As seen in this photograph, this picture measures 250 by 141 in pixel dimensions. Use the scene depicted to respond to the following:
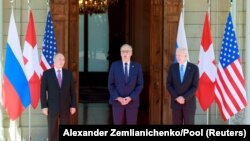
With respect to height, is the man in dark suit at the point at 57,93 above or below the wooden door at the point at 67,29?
below

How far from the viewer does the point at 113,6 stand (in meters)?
19.5

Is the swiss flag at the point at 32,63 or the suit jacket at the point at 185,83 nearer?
the suit jacket at the point at 185,83

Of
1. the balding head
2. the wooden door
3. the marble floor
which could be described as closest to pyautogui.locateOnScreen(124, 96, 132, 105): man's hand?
the balding head

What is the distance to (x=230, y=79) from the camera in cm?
839

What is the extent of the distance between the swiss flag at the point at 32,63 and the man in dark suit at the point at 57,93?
30.3 inches

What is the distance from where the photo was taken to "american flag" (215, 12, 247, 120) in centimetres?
835

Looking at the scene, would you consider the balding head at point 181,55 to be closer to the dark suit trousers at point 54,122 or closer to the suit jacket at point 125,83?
the suit jacket at point 125,83

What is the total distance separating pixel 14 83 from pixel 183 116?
97.7 inches

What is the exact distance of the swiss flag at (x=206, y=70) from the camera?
28.2 ft

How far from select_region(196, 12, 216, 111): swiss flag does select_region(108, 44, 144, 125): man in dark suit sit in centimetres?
138

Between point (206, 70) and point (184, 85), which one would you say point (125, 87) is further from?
point (206, 70)

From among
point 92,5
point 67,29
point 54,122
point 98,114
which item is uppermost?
point 92,5
